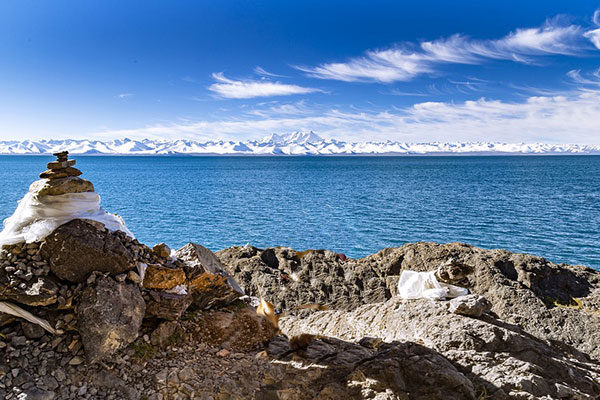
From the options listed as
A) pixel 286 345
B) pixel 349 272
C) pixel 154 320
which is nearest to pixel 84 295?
pixel 154 320

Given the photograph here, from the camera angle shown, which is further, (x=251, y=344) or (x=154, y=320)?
(x=251, y=344)

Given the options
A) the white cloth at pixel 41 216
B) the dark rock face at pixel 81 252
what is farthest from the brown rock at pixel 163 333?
the white cloth at pixel 41 216

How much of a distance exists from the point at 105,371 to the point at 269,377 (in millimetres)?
2037

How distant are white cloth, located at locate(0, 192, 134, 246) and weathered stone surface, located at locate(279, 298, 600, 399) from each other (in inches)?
179

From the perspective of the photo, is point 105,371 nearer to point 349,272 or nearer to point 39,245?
point 39,245

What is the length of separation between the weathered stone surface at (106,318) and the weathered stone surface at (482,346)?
3.61 m

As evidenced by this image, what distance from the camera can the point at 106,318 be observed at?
5.23 m

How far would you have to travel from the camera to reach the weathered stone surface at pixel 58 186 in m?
5.54

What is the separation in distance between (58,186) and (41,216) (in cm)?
45

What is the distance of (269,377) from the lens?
5688 mm

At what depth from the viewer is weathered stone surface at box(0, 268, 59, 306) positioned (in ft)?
16.7

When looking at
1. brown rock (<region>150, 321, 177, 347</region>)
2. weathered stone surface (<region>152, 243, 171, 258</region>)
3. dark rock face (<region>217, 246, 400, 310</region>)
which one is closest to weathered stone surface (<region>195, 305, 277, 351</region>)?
brown rock (<region>150, 321, 177, 347</region>)

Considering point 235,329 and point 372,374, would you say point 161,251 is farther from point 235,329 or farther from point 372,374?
point 372,374

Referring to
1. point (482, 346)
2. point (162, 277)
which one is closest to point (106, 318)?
point (162, 277)
